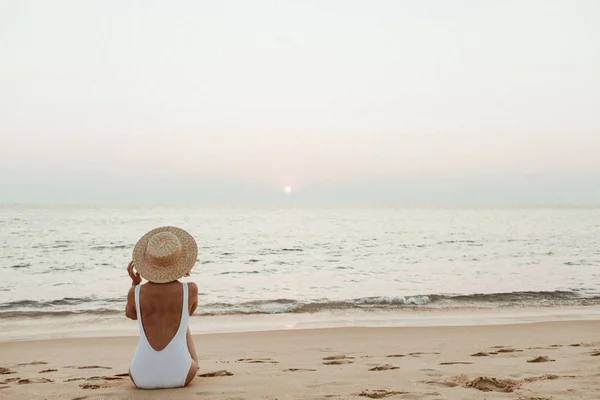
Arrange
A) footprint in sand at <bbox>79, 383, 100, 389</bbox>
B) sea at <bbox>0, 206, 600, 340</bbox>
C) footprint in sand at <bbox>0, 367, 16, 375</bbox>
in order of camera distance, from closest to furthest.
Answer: footprint in sand at <bbox>79, 383, 100, 389</bbox>, footprint in sand at <bbox>0, 367, 16, 375</bbox>, sea at <bbox>0, 206, 600, 340</bbox>

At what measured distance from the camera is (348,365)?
654 centimetres

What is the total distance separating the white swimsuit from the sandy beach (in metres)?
0.11

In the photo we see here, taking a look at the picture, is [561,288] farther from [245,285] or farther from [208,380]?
[208,380]

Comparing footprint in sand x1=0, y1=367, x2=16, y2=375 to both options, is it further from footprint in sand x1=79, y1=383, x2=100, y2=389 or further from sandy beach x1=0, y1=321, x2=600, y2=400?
footprint in sand x1=79, y1=383, x2=100, y2=389

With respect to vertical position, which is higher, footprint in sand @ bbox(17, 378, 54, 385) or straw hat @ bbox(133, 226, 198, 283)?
straw hat @ bbox(133, 226, 198, 283)

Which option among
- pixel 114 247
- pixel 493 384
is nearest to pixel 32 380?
pixel 493 384

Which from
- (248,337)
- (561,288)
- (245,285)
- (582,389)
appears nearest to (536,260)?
(561,288)

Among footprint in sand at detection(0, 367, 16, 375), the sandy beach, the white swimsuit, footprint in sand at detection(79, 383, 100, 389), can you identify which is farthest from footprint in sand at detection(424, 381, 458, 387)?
footprint in sand at detection(0, 367, 16, 375)

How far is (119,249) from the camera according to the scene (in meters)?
30.3

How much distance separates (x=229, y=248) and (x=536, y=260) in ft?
54.2

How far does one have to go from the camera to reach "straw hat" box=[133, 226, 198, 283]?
4762 mm

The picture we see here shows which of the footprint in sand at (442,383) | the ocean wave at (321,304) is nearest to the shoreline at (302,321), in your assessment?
the ocean wave at (321,304)

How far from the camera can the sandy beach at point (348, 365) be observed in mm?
5035

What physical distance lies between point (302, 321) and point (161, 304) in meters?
7.13
